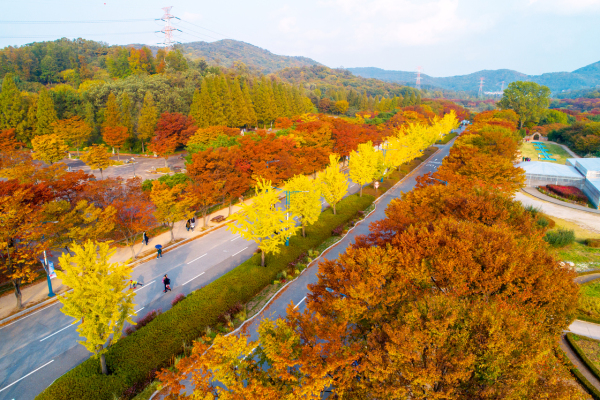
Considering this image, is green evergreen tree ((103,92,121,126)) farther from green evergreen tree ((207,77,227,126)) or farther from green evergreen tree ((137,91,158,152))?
green evergreen tree ((207,77,227,126))

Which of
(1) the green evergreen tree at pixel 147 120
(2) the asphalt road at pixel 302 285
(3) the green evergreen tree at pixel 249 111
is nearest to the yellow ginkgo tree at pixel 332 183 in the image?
(2) the asphalt road at pixel 302 285

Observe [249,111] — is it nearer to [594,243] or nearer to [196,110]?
[196,110]

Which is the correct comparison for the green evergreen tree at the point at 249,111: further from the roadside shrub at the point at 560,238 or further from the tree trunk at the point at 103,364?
the tree trunk at the point at 103,364

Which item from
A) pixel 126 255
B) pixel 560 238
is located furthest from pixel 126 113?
pixel 560 238

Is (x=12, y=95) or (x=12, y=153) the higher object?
(x=12, y=95)

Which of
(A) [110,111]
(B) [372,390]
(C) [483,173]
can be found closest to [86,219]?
(B) [372,390]

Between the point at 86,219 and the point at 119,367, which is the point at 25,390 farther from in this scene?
the point at 86,219
